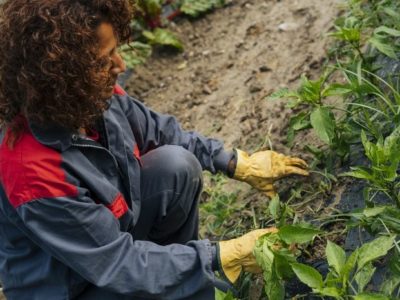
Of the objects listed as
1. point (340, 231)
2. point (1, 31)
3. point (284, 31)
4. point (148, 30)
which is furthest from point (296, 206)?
point (148, 30)

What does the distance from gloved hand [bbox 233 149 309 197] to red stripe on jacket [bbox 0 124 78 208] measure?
27.8 inches

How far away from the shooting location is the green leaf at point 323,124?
1.83 metres

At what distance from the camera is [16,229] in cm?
164

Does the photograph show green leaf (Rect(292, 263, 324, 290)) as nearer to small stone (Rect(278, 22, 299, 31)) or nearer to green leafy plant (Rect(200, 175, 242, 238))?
green leafy plant (Rect(200, 175, 242, 238))

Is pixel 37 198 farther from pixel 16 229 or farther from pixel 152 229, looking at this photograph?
pixel 152 229

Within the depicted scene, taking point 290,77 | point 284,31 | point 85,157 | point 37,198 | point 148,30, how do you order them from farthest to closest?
1. point 148,30
2. point 284,31
3. point 290,77
4. point 85,157
5. point 37,198

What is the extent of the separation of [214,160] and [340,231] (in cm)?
46

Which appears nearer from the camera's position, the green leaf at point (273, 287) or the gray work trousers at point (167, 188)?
the green leaf at point (273, 287)

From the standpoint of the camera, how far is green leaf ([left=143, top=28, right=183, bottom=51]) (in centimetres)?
341

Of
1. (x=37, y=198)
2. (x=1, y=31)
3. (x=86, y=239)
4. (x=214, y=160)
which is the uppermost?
(x=1, y=31)

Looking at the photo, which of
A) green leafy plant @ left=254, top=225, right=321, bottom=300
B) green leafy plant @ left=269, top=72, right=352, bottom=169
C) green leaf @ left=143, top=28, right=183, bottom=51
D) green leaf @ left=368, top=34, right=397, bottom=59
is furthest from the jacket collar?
green leaf @ left=143, top=28, right=183, bottom=51

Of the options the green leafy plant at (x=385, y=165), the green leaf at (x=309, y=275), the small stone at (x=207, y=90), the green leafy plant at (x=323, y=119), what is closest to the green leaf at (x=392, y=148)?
the green leafy plant at (x=385, y=165)

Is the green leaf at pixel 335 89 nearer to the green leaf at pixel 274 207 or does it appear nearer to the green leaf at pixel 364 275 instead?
the green leaf at pixel 274 207

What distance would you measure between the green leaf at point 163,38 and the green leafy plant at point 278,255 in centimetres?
197
